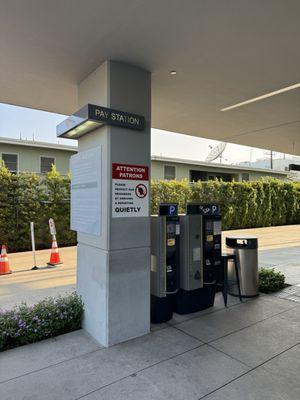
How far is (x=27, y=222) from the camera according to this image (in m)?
9.23

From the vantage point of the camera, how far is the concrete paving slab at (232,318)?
3361 millimetres

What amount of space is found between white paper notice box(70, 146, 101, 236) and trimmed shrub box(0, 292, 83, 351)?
2.90ft

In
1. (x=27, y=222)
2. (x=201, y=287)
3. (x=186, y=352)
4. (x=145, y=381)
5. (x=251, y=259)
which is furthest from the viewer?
(x=27, y=222)

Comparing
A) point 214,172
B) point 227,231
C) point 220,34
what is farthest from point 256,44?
point 214,172

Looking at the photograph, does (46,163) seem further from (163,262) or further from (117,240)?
(117,240)

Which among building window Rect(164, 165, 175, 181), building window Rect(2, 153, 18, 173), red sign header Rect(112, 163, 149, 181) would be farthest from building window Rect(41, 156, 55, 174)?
red sign header Rect(112, 163, 149, 181)

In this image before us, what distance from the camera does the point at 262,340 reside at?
3174 mm

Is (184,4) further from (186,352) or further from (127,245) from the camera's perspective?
(186,352)

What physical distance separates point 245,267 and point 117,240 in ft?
8.12

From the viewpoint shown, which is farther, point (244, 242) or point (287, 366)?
point (244, 242)

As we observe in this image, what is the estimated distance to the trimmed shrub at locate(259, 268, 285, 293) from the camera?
4.85 meters

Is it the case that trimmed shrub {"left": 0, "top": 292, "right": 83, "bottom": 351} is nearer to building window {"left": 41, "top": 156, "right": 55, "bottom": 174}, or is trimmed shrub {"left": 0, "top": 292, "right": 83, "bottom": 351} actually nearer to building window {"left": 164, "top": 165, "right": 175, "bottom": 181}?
building window {"left": 41, "top": 156, "right": 55, "bottom": 174}

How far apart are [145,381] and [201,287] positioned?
1761mm

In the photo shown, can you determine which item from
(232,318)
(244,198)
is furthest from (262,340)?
(244,198)
